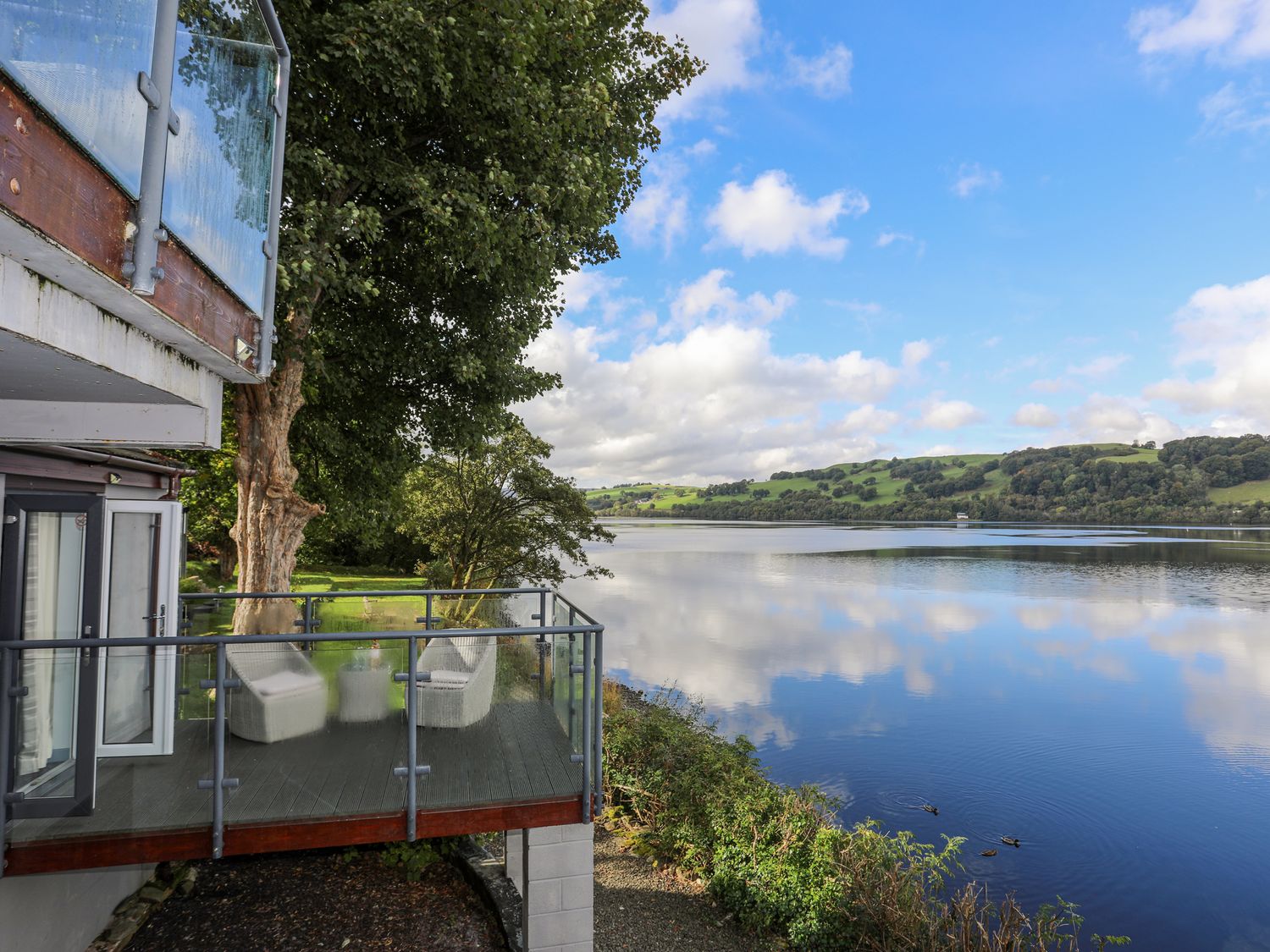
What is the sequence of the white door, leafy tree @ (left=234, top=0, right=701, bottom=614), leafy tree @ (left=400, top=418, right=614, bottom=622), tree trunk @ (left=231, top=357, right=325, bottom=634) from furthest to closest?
1. leafy tree @ (left=400, top=418, right=614, bottom=622)
2. tree trunk @ (left=231, top=357, right=325, bottom=634)
3. leafy tree @ (left=234, top=0, right=701, bottom=614)
4. the white door

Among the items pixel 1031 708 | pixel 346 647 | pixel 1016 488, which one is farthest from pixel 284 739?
pixel 1016 488

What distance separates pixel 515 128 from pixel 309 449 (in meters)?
6.63

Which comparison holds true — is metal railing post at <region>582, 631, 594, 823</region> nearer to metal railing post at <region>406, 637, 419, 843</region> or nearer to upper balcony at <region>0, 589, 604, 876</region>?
upper balcony at <region>0, 589, 604, 876</region>

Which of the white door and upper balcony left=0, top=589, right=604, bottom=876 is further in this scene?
the white door

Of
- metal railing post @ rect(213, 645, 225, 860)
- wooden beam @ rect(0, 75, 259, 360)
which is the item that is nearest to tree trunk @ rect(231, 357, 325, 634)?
metal railing post @ rect(213, 645, 225, 860)

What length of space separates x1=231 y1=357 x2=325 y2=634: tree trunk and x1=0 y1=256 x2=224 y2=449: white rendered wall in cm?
632

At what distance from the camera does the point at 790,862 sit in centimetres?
912

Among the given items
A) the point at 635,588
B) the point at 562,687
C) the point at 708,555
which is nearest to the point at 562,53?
the point at 562,687

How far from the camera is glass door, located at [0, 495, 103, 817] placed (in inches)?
175

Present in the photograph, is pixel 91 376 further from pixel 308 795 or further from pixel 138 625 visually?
pixel 138 625

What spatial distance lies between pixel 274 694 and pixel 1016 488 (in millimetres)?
134500

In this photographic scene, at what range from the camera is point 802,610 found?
39781mm

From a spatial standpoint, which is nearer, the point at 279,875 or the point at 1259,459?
the point at 279,875

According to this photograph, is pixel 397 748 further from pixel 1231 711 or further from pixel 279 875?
pixel 1231 711
